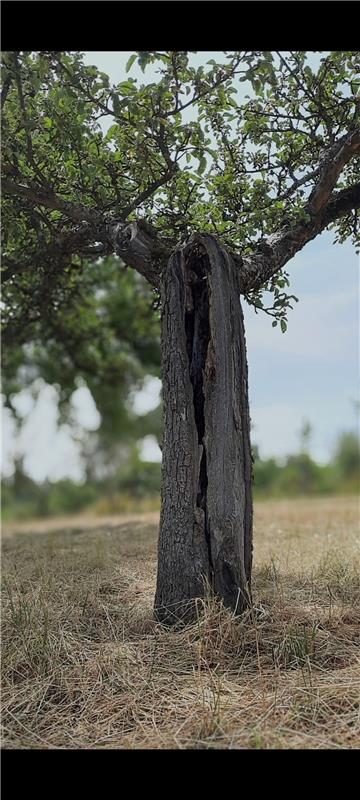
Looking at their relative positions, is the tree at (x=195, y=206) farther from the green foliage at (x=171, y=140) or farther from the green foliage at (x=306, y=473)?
the green foliage at (x=306, y=473)

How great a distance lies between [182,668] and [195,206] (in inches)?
117

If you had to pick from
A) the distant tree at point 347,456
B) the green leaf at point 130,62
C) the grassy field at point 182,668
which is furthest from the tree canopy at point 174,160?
the distant tree at point 347,456

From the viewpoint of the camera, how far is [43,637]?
315cm

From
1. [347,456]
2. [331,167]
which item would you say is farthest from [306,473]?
[331,167]

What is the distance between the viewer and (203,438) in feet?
11.6

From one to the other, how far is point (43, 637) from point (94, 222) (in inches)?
105

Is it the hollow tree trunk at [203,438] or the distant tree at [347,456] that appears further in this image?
the distant tree at [347,456]

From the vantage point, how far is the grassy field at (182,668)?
2.46m

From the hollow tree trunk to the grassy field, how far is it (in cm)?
24

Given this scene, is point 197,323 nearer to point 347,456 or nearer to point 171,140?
point 171,140

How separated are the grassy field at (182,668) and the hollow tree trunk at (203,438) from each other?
236 millimetres

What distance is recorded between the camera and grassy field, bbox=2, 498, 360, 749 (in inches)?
96.7

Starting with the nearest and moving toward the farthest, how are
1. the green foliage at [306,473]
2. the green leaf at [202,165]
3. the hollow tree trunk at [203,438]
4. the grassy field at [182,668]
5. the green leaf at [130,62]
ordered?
the grassy field at [182,668] < the green leaf at [130,62] < the hollow tree trunk at [203,438] < the green leaf at [202,165] < the green foliage at [306,473]

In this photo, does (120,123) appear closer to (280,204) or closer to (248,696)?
(280,204)
